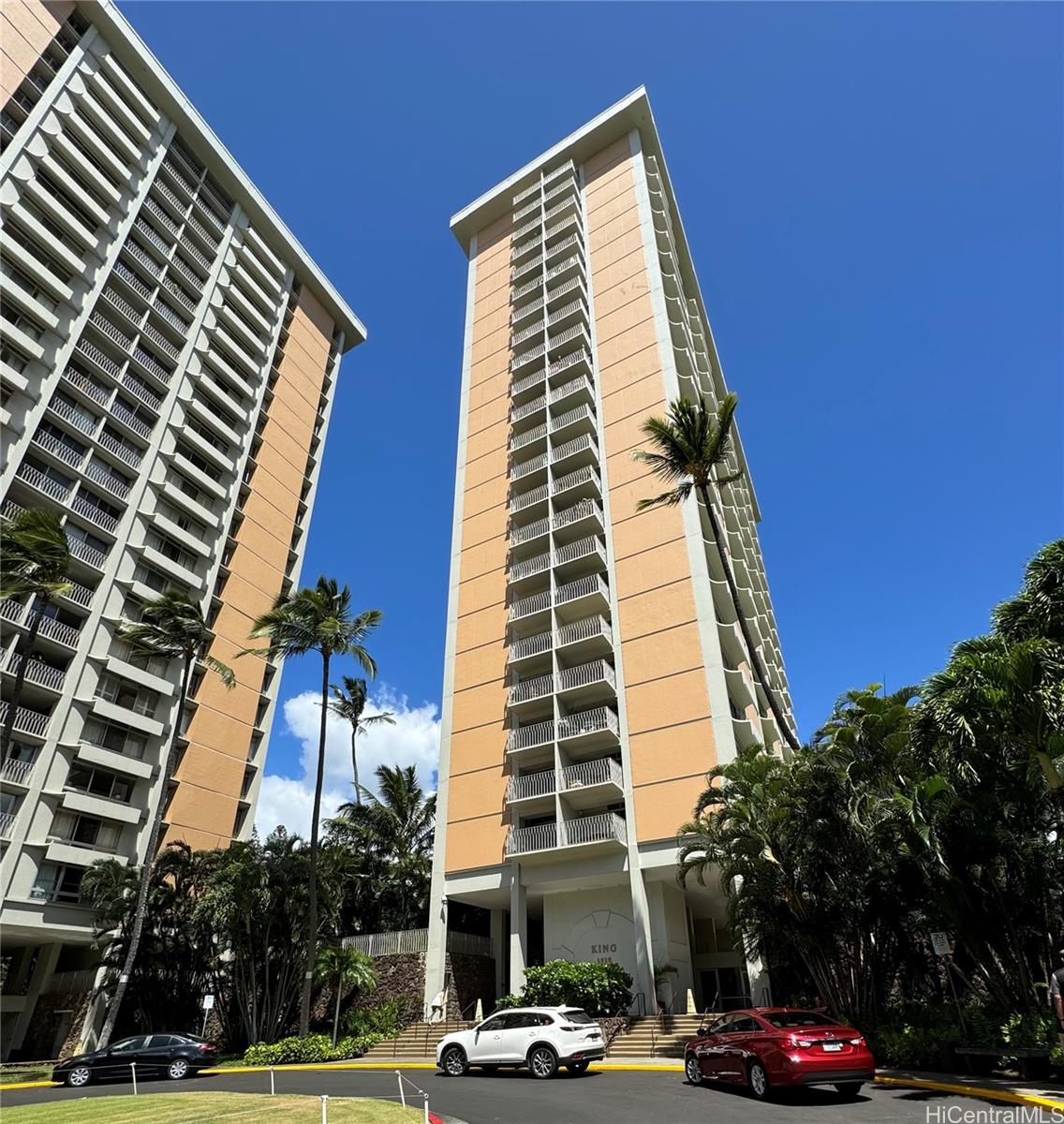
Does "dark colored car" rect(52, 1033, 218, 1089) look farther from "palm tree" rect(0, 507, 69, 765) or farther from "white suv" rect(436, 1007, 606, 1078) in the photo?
"palm tree" rect(0, 507, 69, 765)

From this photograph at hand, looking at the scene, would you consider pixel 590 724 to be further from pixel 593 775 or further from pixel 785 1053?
pixel 785 1053

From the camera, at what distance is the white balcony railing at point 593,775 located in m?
28.2

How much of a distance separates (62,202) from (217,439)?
15.1 m

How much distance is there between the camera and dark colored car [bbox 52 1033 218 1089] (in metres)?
21.9

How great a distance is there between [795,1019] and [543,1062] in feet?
19.7

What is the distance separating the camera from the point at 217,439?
4769 cm

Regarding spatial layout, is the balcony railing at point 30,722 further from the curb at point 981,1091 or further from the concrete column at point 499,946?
the curb at point 981,1091

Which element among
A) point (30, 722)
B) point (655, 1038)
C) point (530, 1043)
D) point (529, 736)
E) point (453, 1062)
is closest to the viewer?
point (530, 1043)

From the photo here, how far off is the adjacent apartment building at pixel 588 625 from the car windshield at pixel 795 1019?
11230 mm

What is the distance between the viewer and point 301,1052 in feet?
78.2

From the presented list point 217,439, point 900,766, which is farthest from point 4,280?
point 900,766

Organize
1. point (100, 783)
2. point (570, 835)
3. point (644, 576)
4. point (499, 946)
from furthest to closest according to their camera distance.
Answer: point (100, 783)
point (499, 946)
point (644, 576)
point (570, 835)

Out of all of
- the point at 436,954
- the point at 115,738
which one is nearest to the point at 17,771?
the point at 115,738

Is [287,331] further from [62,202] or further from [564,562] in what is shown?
Answer: [564,562]
